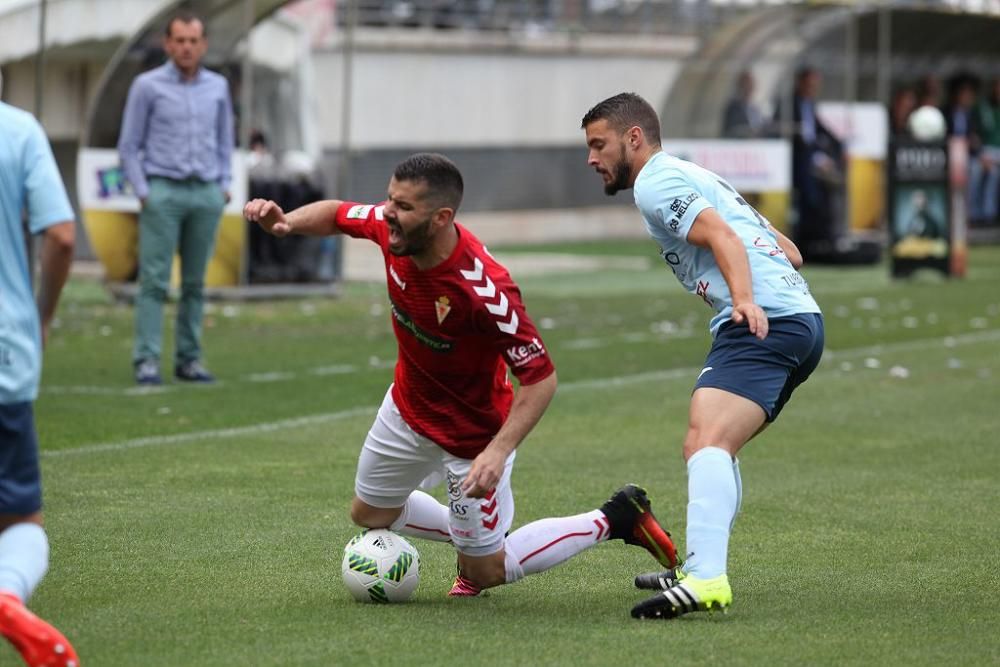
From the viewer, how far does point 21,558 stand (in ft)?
16.6

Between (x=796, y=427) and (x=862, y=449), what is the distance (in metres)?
0.88

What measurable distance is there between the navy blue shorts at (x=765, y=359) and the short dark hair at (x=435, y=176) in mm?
1065

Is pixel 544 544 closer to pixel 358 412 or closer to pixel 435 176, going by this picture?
pixel 435 176

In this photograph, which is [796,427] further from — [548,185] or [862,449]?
[548,185]

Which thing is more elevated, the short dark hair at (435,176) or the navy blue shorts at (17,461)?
the short dark hair at (435,176)

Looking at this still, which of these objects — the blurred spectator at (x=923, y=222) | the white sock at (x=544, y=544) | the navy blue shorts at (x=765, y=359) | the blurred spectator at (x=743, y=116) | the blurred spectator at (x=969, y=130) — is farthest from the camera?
the blurred spectator at (x=969, y=130)

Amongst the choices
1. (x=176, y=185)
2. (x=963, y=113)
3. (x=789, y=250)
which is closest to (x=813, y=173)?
(x=963, y=113)

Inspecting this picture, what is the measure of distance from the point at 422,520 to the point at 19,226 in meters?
2.12

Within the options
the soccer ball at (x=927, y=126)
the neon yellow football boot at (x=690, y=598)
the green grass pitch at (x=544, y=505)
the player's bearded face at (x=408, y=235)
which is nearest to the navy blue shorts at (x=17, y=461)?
the green grass pitch at (x=544, y=505)

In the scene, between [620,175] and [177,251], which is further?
[177,251]

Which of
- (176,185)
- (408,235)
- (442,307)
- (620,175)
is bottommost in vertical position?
(442,307)

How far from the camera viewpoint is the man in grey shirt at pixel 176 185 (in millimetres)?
11992

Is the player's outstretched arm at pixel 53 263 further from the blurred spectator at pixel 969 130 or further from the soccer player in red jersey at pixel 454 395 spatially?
the blurred spectator at pixel 969 130

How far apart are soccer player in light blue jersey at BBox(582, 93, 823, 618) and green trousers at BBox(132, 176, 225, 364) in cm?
605
